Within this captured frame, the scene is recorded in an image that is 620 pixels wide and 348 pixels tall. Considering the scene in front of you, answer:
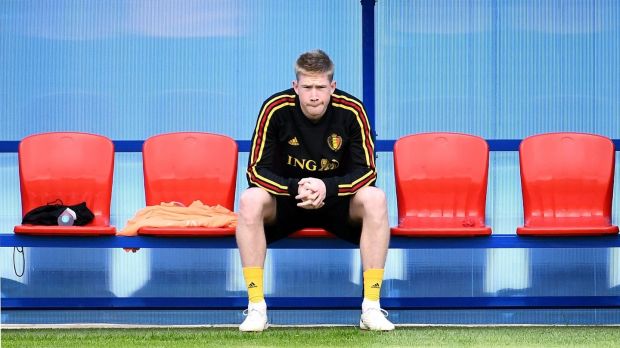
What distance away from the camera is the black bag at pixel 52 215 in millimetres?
5883

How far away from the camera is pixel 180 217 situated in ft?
19.4

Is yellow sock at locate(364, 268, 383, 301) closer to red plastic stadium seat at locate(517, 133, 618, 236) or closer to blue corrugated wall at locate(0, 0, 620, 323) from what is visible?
red plastic stadium seat at locate(517, 133, 618, 236)

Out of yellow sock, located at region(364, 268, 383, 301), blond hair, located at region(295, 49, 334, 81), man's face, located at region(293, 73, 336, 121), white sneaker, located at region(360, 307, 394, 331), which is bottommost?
white sneaker, located at region(360, 307, 394, 331)

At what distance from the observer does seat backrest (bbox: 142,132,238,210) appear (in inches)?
247

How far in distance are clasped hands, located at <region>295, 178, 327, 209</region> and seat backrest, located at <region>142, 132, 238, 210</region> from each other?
1.05 meters

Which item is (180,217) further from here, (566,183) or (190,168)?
(566,183)

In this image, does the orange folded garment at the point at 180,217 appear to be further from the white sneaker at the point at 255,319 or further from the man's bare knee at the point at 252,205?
the white sneaker at the point at 255,319

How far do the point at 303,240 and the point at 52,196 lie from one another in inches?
56.4

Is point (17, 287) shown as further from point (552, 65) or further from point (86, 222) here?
point (552, 65)

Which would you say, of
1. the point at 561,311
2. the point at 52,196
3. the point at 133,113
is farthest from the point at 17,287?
the point at 561,311

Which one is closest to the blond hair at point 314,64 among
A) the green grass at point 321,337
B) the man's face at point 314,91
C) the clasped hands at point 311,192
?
the man's face at point 314,91

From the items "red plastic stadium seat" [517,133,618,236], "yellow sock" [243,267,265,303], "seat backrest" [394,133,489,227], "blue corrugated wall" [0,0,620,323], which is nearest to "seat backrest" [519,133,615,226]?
"red plastic stadium seat" [517,133,618,236]

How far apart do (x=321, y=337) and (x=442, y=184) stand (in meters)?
1.43

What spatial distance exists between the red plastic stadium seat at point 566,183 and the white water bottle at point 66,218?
225cm
